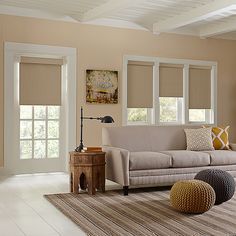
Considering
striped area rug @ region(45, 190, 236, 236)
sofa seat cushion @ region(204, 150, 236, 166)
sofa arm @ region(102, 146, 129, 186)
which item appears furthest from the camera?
sofa seat cushion @ region(204, 150, 236, 166)

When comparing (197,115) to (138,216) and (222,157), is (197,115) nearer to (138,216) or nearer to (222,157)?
(222,157)

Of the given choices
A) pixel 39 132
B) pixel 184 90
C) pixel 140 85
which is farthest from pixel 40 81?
pixel 184 90

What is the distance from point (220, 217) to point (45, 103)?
12.3 ft

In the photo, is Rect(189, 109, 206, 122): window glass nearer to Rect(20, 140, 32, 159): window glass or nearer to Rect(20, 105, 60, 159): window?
Rect(20, 105, 60, 159): window

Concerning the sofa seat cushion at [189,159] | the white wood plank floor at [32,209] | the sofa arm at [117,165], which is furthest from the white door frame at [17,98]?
the sofa seat cushion at [189,159]

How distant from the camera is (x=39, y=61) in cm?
686

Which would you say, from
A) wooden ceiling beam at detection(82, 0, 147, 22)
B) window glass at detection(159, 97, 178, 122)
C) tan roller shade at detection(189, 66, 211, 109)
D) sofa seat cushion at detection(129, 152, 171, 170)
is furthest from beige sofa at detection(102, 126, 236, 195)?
tan roller shade at detection(189, 66, 211, 109)

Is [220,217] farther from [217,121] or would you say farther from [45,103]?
[217,121]

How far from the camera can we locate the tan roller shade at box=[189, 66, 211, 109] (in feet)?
27.0

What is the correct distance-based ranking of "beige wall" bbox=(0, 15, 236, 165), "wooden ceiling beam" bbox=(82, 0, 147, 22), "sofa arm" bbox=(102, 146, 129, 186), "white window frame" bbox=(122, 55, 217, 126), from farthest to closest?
"white window frame" bbox=(122, 55, 217, 126)
"beige wall" bbox=(0, 15, 236, 165)
"wooden ceiling beam" bbox=(82, 0, 147, 22)
"sofa arm" bbox=(102, 146, 129, 186)

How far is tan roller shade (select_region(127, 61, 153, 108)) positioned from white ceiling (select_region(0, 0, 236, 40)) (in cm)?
70

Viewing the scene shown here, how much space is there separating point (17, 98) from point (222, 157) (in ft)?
10.9

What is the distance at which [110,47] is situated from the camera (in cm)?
740

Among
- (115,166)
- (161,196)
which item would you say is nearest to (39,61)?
(115,166)
